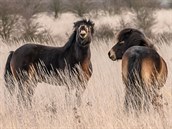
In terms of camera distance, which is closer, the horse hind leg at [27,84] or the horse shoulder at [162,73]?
the horse shoulder at [162,73]

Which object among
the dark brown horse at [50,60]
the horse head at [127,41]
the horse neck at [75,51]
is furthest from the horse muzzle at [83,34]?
the horse head at [127,41]

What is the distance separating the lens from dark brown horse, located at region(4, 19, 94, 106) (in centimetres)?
727

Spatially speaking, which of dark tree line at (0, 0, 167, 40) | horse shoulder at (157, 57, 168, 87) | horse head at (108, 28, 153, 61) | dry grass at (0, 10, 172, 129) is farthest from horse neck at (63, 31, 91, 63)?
dark tree line at (0, 0, 167, 40)

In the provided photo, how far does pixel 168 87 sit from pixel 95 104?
145cm

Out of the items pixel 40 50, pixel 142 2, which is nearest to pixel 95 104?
pixel 40 50

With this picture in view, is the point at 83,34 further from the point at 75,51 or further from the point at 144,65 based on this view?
the point at 144,65

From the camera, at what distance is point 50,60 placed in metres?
7.68

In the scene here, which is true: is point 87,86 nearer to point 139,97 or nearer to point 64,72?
point 64,72

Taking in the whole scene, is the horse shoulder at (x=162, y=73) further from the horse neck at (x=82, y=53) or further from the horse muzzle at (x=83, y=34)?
the horse neck at (x=82, y=53)

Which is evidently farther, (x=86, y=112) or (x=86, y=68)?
(x=86, y=68)

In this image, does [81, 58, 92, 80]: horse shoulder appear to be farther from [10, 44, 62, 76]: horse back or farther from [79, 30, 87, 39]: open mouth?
[10, 44, 62, 76]: horse back

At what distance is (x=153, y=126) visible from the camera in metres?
5.45

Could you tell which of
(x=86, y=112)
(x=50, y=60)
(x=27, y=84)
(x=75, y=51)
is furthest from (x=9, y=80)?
(x=86, y=112)

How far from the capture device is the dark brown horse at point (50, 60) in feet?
23.9
